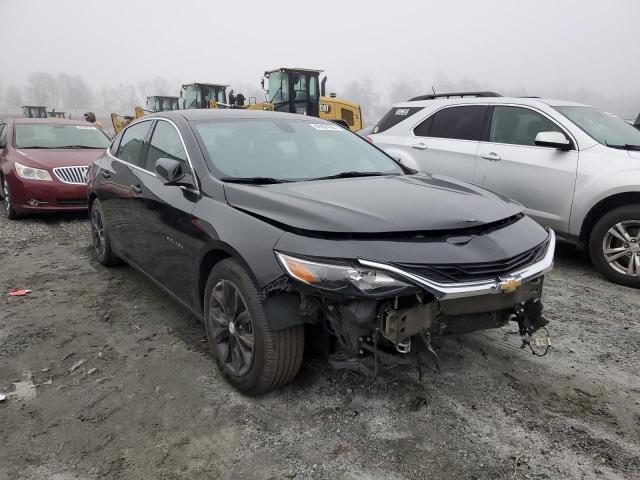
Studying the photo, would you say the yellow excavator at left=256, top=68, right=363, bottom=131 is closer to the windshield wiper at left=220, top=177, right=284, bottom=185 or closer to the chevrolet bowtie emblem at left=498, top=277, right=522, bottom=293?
the windshield wiper at left=220, top=177, right=284, bottom=185

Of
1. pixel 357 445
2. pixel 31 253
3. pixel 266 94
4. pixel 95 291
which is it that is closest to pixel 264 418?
pixel 357 445

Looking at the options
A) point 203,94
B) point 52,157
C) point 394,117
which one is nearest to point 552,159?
point 394,117

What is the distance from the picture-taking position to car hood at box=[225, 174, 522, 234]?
2432 millimetres

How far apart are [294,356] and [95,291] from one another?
2647 mm

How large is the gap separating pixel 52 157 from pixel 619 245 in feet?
24.3

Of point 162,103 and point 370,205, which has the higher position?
point 162,103

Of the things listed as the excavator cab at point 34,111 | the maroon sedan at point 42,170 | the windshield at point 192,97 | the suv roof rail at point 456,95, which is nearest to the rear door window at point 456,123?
the suv roof rail at point 456,95

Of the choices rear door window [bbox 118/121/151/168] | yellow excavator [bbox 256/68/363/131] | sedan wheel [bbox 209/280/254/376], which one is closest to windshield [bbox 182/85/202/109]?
yellow excavator [bbox 256/68/363/131]

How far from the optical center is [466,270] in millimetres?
2348

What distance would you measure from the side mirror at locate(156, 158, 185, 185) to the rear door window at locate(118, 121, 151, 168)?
87 centimetres

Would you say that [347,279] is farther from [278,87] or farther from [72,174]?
[278,87]

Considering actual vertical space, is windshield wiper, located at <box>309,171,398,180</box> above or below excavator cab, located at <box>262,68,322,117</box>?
below

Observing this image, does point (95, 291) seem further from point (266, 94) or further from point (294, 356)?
point (266, 94)

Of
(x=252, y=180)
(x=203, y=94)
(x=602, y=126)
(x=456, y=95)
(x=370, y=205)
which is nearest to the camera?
(x=370, y=205)
